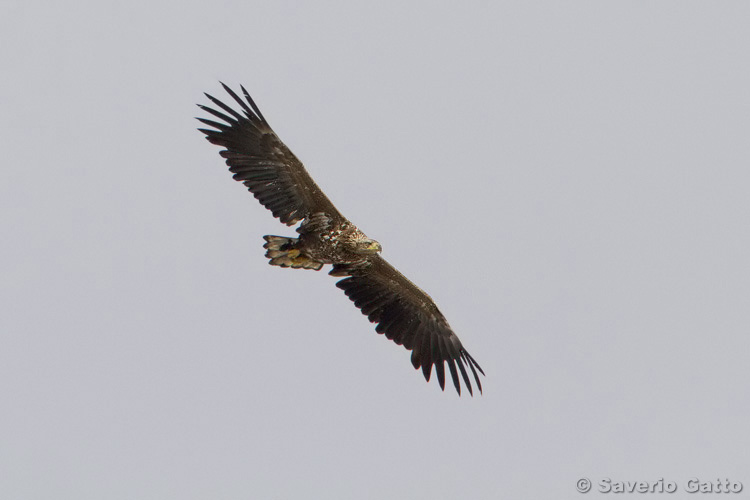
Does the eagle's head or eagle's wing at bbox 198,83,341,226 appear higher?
eagle's wing at bbox 198,83,341,226

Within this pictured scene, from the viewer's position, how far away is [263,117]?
19.6 metres

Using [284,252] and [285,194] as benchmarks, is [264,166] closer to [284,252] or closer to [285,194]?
[285,194]

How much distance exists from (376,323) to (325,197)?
3239 millimetres

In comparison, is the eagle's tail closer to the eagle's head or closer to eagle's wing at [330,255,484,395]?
the eagle's head

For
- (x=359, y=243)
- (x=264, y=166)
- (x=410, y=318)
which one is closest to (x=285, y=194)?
(x=264, y=166)

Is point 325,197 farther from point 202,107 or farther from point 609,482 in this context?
point 609,482

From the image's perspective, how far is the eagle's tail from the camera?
20031 mm

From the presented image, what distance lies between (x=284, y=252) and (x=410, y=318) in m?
3.26

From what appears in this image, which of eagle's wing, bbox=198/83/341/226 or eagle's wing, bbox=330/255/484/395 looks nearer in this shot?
eagle's wing, bbox=198/83/341/226

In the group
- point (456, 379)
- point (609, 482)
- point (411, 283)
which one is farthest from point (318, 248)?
point (609, 482)

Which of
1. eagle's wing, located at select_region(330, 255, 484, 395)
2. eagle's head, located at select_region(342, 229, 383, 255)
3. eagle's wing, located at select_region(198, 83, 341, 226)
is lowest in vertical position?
eagle's wing, located at select_region(330, 255, 484, 395)

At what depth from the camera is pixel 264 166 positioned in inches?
780

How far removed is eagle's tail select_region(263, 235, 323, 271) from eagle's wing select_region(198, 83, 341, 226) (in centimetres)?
38

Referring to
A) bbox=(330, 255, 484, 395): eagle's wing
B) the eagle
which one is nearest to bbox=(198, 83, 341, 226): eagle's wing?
the eagle
